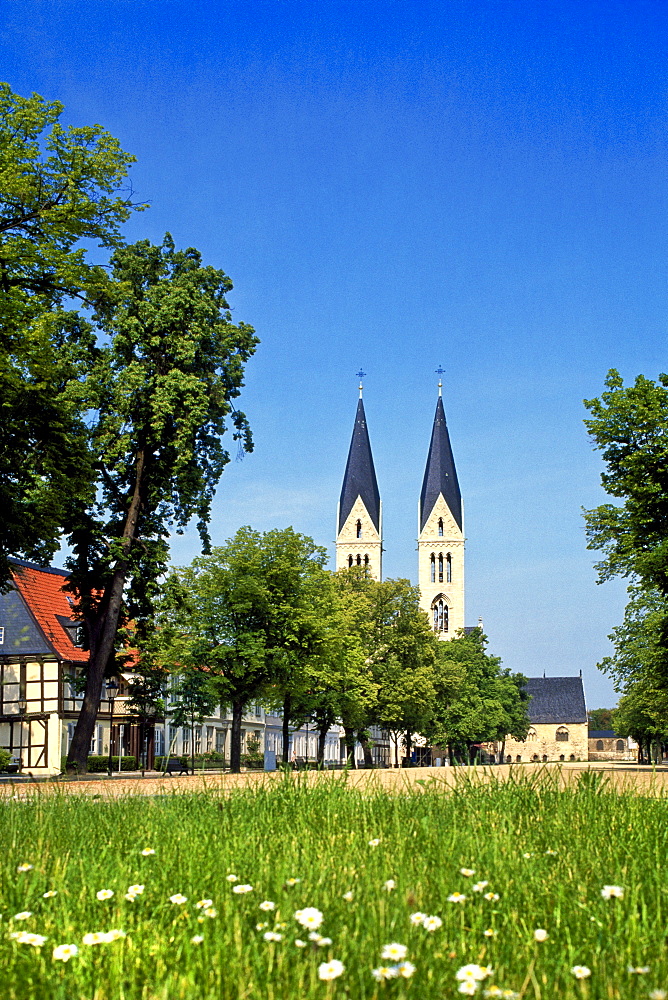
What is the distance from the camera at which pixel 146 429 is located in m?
34.4

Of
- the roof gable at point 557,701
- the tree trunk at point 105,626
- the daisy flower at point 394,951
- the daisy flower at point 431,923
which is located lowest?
the roof gable at point 557,701

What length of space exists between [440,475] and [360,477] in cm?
1126

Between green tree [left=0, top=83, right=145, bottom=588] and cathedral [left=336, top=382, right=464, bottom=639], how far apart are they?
11654 cm

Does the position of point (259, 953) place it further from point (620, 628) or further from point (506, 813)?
point (620, 628)

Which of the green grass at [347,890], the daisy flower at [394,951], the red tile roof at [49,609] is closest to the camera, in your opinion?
the daisy flower at [394,951]

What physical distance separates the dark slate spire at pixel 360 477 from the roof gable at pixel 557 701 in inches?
2037

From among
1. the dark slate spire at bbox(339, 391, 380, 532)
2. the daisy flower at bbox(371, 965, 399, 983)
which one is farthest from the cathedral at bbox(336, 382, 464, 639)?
the daisy flower at bbox(371, 965, 399, 983)

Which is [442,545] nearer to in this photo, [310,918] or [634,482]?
[634,482]

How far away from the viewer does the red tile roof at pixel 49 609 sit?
55.0 meters

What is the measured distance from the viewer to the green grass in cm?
370

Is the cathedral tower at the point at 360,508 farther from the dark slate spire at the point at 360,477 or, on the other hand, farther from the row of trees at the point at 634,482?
the row of trees at the point at 634,482

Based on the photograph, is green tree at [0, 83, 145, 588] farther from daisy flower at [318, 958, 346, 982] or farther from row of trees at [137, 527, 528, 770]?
daisy flower at [318, 958, 346, 982]

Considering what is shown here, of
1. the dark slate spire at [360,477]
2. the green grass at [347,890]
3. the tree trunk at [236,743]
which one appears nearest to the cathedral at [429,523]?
the dark slate spire at [360,477]

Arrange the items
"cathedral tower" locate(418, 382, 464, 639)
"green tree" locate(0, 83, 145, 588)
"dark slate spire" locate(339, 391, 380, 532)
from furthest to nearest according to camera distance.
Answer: "cathedral tower" locate(418, 382, 464, 639)
"dark slate spire" locate(339, 391, 380, 532)
"green tree" locate(0, 83, 145, 588)
